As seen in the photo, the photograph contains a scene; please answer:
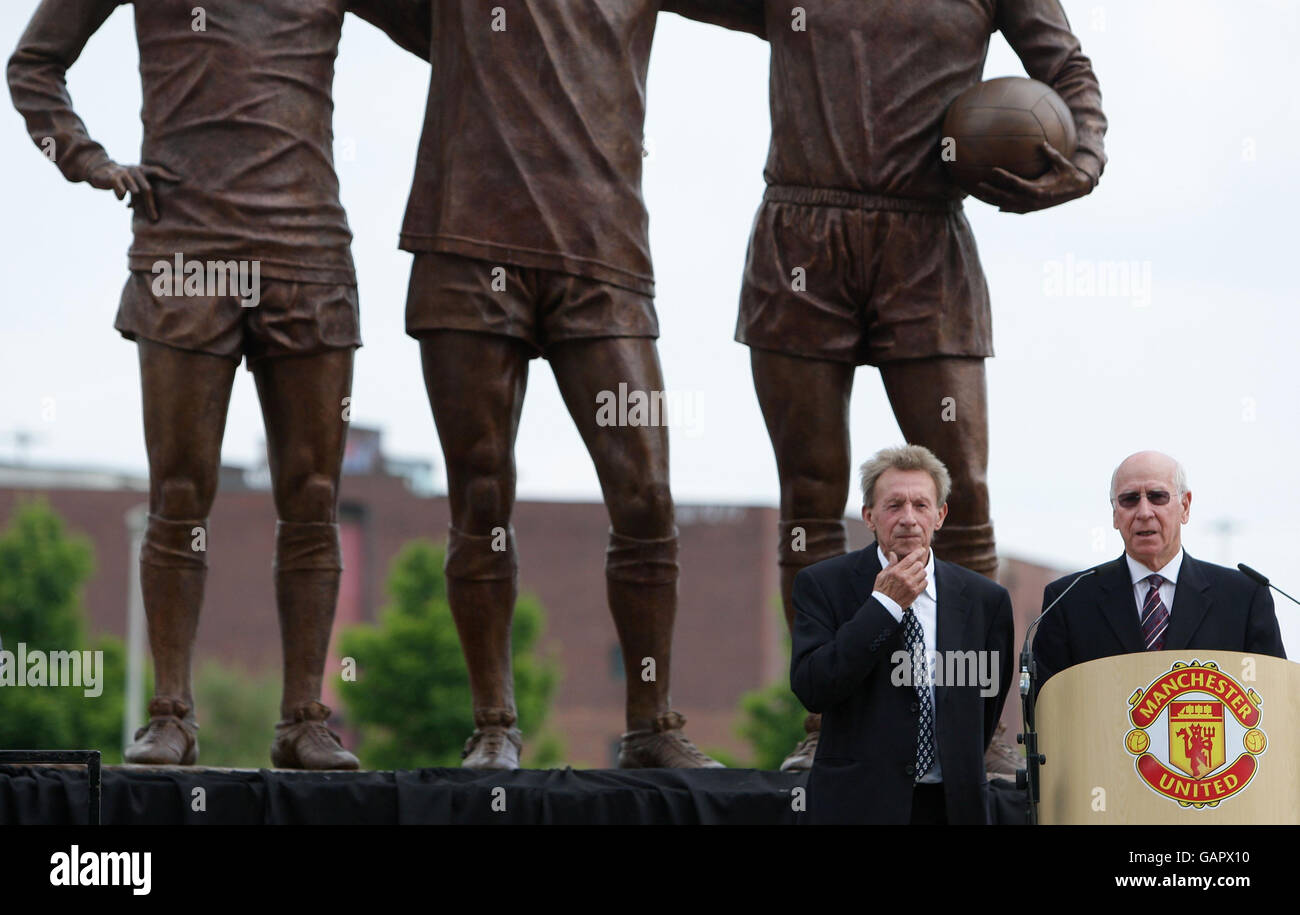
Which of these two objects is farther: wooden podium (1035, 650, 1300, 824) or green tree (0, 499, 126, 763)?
green tree (0, 499, 126, 763)

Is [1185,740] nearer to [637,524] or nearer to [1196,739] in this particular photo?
[1196,739]

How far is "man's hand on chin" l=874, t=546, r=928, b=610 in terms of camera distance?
593 cm

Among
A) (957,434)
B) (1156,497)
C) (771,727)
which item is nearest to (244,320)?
(957,434)

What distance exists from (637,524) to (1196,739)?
10.3 ft

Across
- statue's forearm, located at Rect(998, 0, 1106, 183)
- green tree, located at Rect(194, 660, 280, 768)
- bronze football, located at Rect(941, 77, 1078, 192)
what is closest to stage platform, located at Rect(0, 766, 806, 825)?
bronze football, located at Rect(941, 77, 1078, 192)

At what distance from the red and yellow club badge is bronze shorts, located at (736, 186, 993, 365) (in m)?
2.96

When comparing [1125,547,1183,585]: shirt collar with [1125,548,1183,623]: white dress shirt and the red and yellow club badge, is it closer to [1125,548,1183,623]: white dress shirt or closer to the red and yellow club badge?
[1125,548,1183,623]: white dress shirt

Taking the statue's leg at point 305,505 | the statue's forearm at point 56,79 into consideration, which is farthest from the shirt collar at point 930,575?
the statue's forearm at point 56,79

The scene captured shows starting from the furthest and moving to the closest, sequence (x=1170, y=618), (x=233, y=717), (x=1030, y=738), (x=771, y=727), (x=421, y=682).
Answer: (x=233, y=717), (x=771, y=727), (x=421, y=682), (x=1170, y=618), (x=1030, y=738)

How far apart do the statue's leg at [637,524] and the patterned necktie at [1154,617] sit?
2.23 meters

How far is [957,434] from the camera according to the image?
8.36 m

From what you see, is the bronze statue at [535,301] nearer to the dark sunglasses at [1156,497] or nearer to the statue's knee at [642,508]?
the statue's knee at [642,508]

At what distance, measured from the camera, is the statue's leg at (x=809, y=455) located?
845cm
